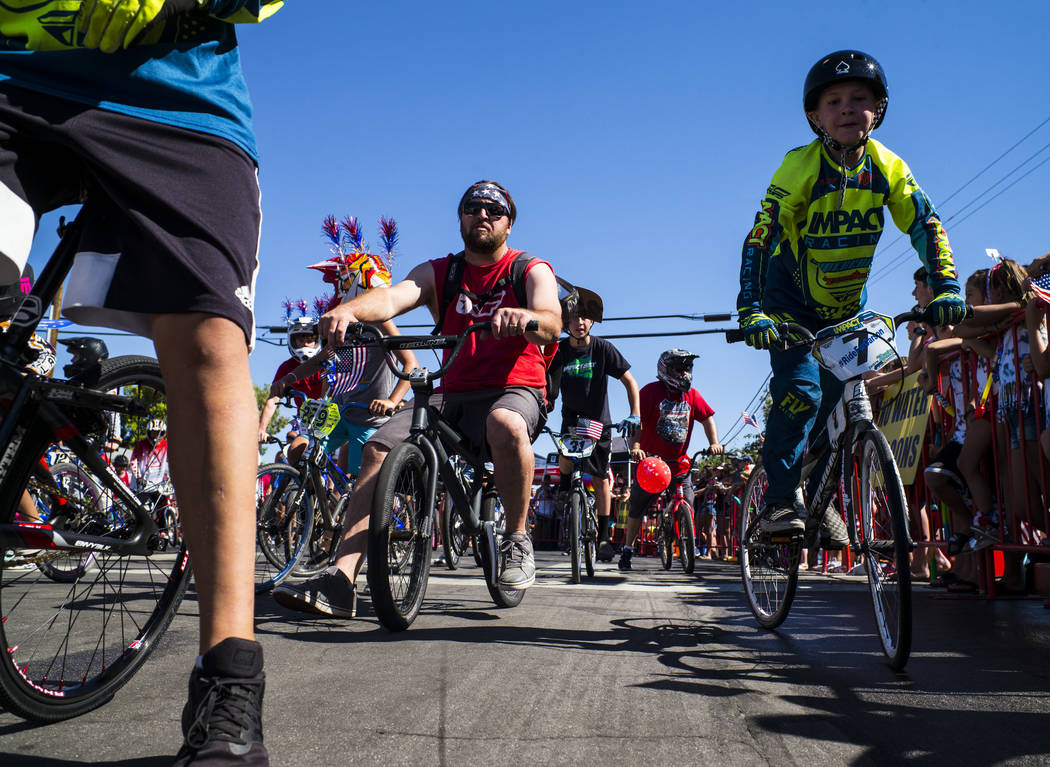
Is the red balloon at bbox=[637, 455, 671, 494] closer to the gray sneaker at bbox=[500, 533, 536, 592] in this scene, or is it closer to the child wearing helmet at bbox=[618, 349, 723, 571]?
the child wearing helmet at bbox=[618, 349, 723, 571]

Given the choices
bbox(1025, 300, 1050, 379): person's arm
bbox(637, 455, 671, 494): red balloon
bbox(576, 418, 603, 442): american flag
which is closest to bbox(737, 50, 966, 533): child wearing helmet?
bbox(1025, 300, 1050, 379): person's arm

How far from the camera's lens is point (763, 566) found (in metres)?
4.23

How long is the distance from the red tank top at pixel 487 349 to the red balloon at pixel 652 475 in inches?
199

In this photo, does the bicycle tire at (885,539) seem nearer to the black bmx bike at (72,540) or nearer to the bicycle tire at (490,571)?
the bicycle tire at (490,571)

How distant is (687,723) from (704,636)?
5.43 ft

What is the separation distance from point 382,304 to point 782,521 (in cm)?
211

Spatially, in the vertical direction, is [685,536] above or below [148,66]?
below

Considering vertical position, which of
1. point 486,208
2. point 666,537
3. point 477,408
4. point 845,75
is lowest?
point 666,537

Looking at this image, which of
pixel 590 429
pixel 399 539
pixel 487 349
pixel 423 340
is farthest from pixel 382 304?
pixel 590 429

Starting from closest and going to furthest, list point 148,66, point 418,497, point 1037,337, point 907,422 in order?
1. point 148,66
2. point 418,497
3. point 1037,337
4. point 907,422

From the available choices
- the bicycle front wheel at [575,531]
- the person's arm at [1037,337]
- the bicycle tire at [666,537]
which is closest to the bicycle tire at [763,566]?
the person's arm at [1037,337]

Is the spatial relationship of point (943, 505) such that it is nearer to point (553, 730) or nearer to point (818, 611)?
point (818, 611)

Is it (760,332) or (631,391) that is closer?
(760,332)

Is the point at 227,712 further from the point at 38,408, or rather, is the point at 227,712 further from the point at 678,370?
the point at 678,370
